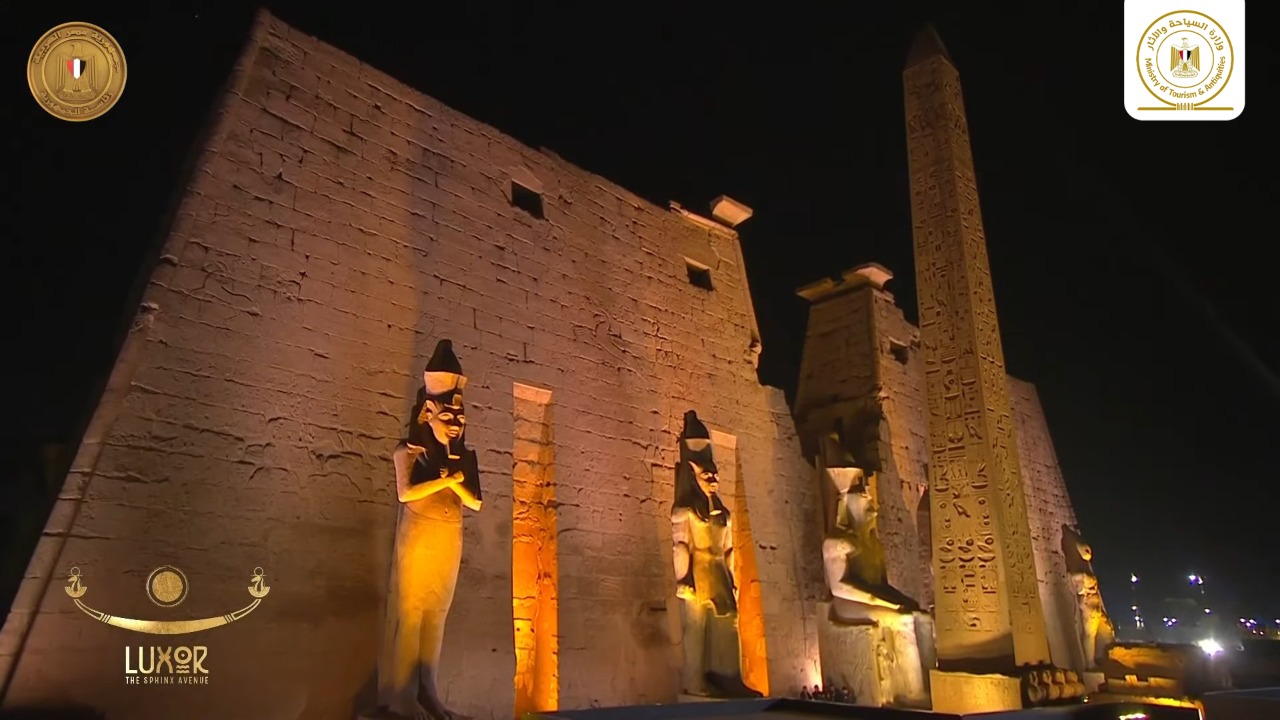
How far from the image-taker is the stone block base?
5145 millimetres

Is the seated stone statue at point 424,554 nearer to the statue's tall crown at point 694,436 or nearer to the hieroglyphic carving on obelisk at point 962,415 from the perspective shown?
the statue's tall crown at point 694,436

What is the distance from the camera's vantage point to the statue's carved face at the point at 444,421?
202 inches

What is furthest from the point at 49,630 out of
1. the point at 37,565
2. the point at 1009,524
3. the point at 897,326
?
the point at 897,326

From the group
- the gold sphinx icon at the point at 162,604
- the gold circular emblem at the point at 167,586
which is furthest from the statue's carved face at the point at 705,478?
the gold circular emblem at the point at 167,586

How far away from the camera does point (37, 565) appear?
Answer: 4434 mm

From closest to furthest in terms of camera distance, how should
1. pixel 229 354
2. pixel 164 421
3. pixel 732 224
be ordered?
pixel 164 421, pixel 229 354, pixel 732 224

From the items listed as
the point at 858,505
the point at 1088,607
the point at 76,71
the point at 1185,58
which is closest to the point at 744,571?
the point at 858,505

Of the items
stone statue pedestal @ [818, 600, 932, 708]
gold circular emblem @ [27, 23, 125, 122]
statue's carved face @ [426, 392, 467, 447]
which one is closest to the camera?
statue's carved face @ [426, 392, 467, 447]

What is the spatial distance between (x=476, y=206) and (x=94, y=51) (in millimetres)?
2950

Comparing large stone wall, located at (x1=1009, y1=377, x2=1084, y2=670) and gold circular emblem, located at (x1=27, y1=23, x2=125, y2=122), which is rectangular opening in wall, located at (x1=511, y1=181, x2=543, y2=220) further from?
large stone wall, located at (x1=1009, y1=377, x2=1084, y2=670)

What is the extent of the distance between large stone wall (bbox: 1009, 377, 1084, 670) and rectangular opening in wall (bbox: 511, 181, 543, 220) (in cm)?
898

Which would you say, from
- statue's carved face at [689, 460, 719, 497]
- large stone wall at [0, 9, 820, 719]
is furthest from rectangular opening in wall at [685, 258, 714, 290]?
statue's carved face at [689, 460, 719, 497]

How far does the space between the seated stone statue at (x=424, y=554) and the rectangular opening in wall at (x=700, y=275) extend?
16.5 ft

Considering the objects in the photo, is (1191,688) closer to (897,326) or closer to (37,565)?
(897,326)
